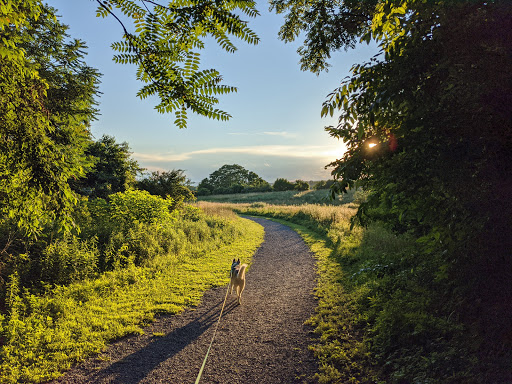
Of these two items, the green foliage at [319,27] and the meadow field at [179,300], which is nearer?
the meadow field at [179,300]

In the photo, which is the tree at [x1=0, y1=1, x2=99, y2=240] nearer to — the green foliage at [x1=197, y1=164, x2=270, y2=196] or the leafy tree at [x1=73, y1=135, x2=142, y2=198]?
the leafy tree at [x1=73, y1=135, x2=142, y2=198]

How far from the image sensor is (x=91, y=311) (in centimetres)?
591

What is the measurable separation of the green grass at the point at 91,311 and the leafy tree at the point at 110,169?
6.81 metres

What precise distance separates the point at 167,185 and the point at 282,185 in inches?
2296

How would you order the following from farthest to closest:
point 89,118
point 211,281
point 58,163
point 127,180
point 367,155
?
point 127,180, point 89,118, point 211,281, point 58,163, point 367,155

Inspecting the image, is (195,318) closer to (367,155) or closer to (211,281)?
(211,281)

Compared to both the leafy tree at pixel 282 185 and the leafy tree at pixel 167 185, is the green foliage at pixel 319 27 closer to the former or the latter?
the leafy tree at pixel 167 185

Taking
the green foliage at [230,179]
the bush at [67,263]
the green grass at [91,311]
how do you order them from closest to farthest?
the green grass at [91,311] → the bush at [67,263] → the green foliage at [230,179]

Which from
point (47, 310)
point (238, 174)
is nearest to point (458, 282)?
point (47, 310)

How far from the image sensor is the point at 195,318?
6000 millimetres

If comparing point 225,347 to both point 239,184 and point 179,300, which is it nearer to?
point 179,300

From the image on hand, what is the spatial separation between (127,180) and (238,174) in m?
68.9

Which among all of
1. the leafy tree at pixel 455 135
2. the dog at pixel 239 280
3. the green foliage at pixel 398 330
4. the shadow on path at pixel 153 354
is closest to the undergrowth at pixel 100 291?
the shadow on path at pixel 153 354

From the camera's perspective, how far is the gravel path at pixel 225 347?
407 centimetres
